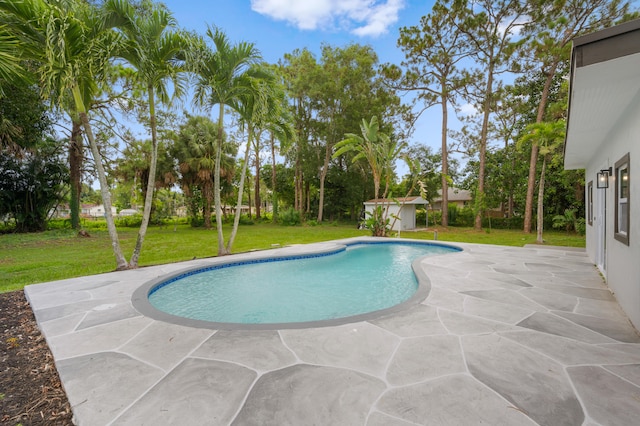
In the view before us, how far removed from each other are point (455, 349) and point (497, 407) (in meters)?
0.83

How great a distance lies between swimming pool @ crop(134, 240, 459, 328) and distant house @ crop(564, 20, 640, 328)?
8.70 feet

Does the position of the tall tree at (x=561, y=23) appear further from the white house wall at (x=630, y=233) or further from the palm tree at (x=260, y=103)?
the palm tree at (x=260, y=103)

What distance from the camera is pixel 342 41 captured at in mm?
23156

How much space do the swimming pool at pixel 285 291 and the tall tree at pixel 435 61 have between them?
41.8ft

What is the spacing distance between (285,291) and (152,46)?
239 inches

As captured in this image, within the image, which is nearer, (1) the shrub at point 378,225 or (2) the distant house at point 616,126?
(2) the distant house at point 616,126

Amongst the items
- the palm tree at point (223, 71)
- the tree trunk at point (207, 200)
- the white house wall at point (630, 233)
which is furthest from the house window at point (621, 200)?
the tree trunk at point (207, 200)

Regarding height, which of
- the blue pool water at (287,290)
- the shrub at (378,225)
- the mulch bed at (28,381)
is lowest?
the blue pool water at (287,290)

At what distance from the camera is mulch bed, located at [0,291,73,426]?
6.39 ft

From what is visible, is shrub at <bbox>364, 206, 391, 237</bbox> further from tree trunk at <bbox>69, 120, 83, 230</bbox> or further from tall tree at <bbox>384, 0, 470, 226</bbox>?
tree trunk at <bbox>69, 120, 83, 230</bbox>

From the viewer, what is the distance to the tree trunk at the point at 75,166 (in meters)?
14.4

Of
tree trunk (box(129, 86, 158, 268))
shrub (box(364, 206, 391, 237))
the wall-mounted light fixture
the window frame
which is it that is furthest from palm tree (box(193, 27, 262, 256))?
shrub (box(364, 206, 391, 237))

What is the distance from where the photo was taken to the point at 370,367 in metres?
2.47

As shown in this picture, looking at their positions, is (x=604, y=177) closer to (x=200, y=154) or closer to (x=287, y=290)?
(x=287, y=290)
